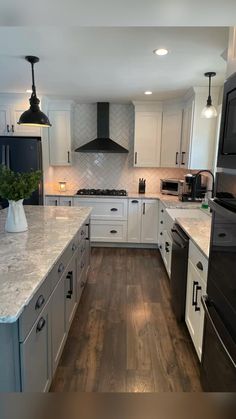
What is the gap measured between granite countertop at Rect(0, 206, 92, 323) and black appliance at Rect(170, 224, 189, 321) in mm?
928

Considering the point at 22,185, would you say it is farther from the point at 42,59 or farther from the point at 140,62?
the point at 140,62

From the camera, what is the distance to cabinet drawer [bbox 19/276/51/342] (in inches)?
46.3

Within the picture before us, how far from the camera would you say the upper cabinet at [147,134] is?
14.8ft

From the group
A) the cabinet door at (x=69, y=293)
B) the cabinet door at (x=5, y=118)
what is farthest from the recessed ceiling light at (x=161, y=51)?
the cabinet door at (x=5, y=118)

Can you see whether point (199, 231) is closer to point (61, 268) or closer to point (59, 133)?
point (61, 268)

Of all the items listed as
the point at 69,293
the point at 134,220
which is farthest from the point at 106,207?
the point at 69,293

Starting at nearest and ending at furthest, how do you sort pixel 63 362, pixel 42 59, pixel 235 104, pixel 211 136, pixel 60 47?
pixel 235 104 → pixel 63 362 → pixel 60 47 → pixel 42 59 → pixel 211 136

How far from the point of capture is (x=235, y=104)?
1.15m

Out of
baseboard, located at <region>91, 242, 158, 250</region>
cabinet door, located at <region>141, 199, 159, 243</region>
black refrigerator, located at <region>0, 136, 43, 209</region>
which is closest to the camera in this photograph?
black refrigerator, located at <region>0, 136, 43, 209</region>

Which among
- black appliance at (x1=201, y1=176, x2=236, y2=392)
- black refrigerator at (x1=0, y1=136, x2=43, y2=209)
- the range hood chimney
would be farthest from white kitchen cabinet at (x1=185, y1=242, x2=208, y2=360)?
black refrigerator at (x1=0, y1=136, x2=43, y2=209)

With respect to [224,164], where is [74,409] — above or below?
below

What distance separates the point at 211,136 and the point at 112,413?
3.85 metres

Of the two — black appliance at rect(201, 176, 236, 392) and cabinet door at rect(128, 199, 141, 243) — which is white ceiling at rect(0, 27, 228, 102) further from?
cabinet door at rect(128, 199, 141, 243)

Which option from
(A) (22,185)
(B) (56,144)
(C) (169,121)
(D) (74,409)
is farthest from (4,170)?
(C) (169,121)
